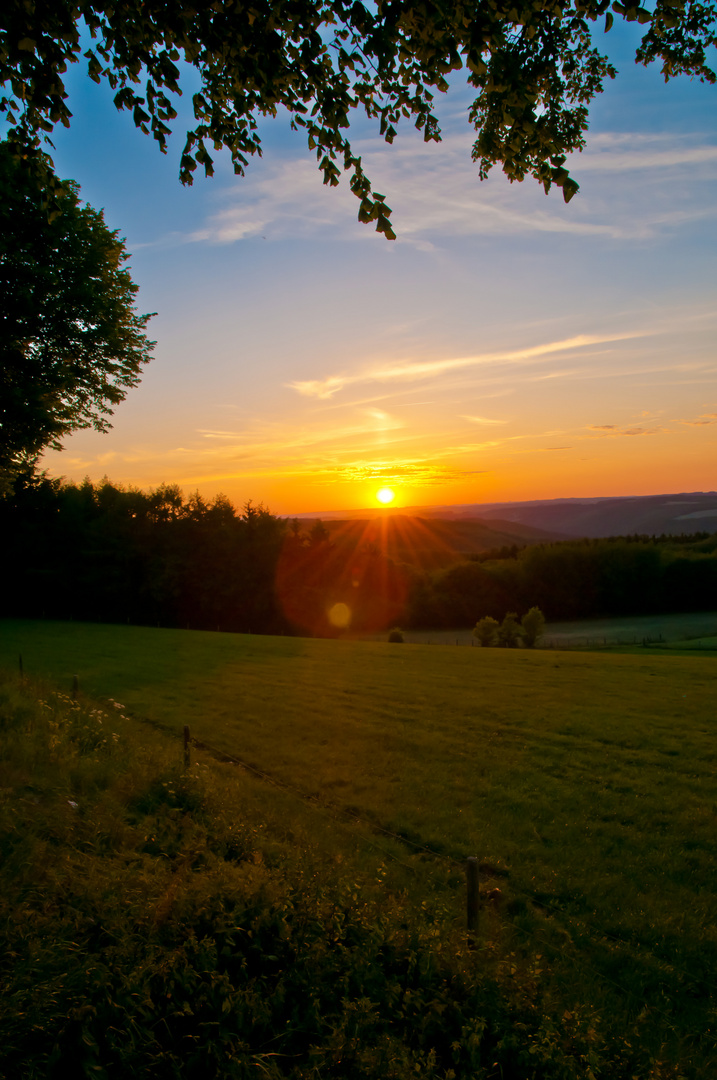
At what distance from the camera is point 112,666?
28219mm

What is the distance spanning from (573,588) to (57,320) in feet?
231

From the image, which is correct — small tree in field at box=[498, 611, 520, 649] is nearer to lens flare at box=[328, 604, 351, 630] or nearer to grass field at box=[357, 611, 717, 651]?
grass field at box=[357, 611, 717, 651]

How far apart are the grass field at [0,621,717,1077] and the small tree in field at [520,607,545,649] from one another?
2177cm

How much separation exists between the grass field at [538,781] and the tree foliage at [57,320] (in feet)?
33.1

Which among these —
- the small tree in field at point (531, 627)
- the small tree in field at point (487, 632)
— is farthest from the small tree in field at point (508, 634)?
the small tree in field at point (531, 627)

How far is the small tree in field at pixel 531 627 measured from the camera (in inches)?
2055

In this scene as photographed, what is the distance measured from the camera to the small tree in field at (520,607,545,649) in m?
52.2

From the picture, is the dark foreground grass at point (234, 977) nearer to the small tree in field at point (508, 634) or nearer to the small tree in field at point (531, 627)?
the small tree in field at point (531, 627)

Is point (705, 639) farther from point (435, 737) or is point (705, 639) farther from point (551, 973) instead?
point (551, 973)

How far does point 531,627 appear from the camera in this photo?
171ft

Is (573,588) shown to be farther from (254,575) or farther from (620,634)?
(254,575)

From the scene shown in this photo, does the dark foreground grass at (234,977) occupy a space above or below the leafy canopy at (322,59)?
below

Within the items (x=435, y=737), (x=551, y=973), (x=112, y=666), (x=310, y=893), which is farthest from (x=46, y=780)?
(x=112, y=666)

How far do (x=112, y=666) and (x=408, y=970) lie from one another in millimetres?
26863
